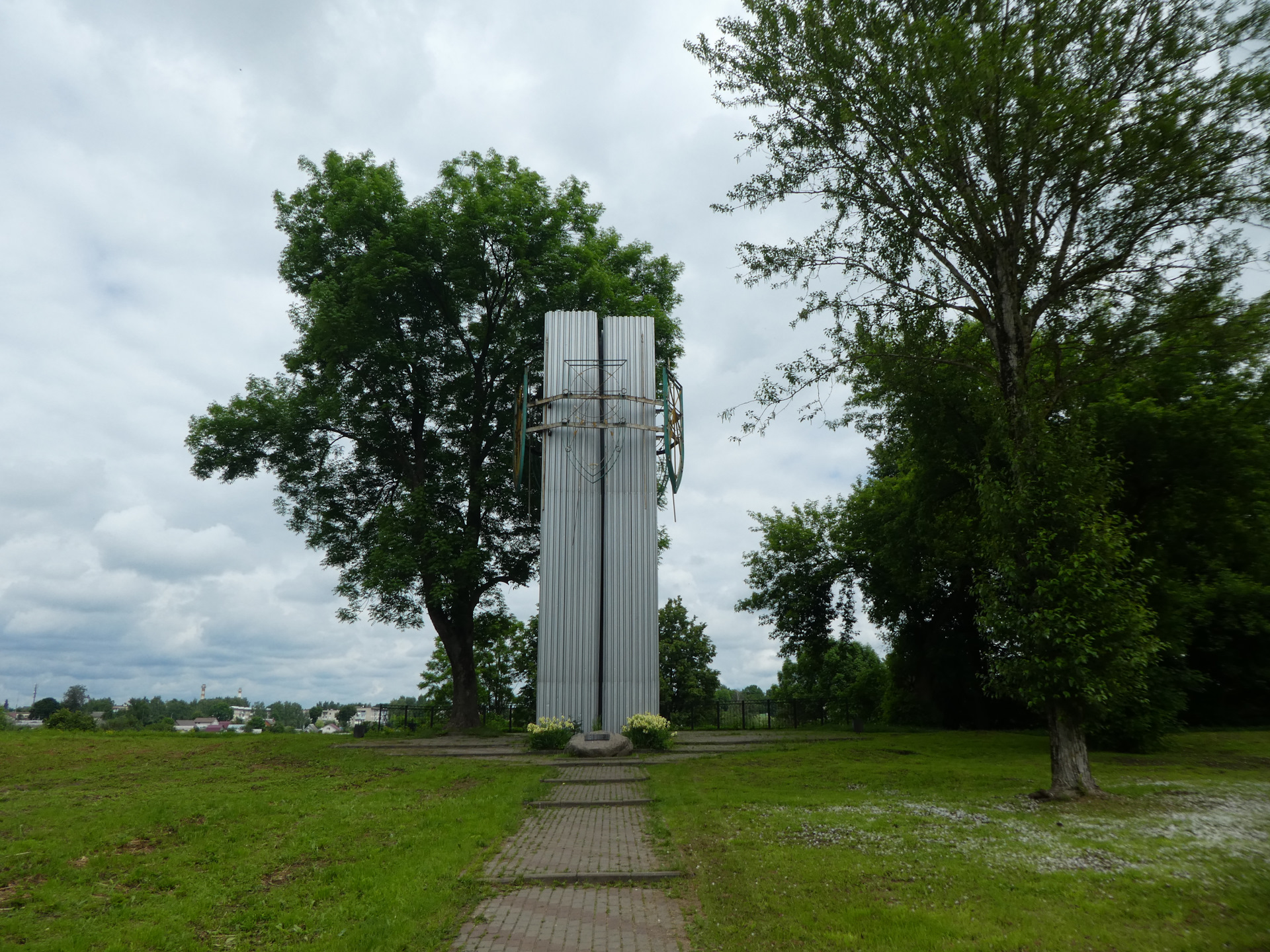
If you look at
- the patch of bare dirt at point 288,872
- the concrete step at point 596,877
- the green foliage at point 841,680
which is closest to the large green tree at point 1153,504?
the green foliage at point 841,680

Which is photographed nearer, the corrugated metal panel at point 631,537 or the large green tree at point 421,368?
the corrugated metal panel at point 631,537

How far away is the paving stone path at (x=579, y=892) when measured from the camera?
215 inches

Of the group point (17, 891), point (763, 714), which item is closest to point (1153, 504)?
point (763, 714)

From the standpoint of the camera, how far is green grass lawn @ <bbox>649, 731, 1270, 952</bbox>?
5578mm

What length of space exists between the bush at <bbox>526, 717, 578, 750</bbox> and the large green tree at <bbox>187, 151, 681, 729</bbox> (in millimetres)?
4880

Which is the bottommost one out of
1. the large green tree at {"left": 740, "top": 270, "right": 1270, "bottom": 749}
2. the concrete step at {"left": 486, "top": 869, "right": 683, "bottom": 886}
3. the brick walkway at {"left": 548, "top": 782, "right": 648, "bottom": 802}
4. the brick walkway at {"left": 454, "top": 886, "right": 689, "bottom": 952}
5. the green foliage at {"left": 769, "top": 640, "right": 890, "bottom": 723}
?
the brick walkway at {"left": 454, "top": 886, "right": 689, "bottom": 952}

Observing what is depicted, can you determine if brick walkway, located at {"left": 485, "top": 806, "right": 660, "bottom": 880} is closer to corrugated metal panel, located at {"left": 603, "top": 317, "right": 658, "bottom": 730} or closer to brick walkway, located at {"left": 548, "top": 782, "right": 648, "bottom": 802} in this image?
brick walkway, located at {"left": 548, "top": 782, "right": 648, "bottom": 802}

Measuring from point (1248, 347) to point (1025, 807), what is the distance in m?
8.55

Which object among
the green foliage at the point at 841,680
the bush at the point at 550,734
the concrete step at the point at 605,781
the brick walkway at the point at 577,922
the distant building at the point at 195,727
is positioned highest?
the green foliage at the point at 841,680

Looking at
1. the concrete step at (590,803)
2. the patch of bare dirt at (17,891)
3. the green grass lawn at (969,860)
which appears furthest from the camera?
the concrete step at (590,803)

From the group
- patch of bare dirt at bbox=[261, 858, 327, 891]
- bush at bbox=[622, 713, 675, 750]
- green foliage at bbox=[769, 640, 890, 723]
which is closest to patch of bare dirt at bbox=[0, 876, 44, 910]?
patch of bare dirt at bbox=[261, 858, 327, 891]

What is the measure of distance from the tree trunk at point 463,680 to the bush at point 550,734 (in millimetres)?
5793

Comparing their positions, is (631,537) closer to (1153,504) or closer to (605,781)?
(605,781)

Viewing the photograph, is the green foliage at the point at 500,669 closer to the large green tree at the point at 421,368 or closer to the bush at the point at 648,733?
the large green tree at the point at 421,368
